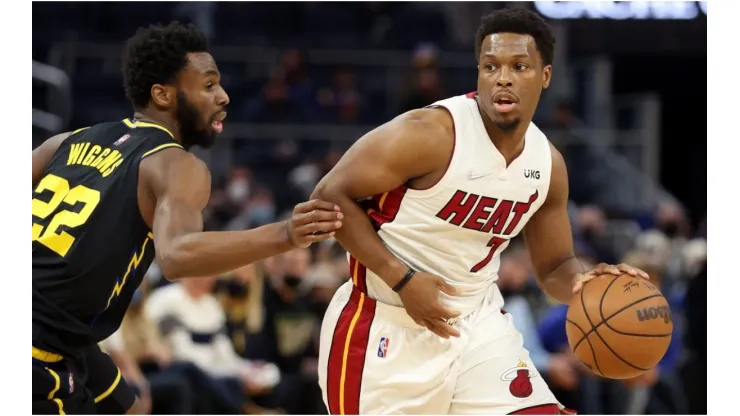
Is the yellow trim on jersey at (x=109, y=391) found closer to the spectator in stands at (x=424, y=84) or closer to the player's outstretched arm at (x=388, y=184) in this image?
the player's outstretched arm at (x=388, y=184)

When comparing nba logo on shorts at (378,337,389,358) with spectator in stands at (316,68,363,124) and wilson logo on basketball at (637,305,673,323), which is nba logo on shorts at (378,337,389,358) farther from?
spectator in stands at (316,68,363,124)

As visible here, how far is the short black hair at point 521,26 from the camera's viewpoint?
14.4ft

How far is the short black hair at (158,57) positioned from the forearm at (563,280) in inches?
76.1

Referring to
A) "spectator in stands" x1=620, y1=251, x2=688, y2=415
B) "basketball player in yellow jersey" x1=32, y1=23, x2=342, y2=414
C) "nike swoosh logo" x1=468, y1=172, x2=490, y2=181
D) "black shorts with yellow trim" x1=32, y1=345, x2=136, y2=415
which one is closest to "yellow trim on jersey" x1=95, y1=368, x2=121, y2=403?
"black shorts with yellow trim" x1=32, y1=345, x2=136, y2=415

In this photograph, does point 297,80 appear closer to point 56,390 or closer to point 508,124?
point 508,124

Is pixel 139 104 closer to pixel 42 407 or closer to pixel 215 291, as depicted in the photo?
pixel 42 407

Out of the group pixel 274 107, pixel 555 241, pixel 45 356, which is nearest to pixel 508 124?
pixel 555 241

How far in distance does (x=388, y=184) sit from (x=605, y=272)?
1.06 meters

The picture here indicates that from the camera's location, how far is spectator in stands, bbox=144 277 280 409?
764 cm

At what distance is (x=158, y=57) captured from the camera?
4.39 metres

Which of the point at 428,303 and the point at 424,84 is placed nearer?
the point at 428,303

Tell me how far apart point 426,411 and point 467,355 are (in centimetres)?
30

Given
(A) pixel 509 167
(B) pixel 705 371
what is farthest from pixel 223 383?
(B) pixel 705 371

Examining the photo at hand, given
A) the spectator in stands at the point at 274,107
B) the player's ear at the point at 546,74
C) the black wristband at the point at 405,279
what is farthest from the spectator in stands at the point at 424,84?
the black wristband at the point at 405,279
